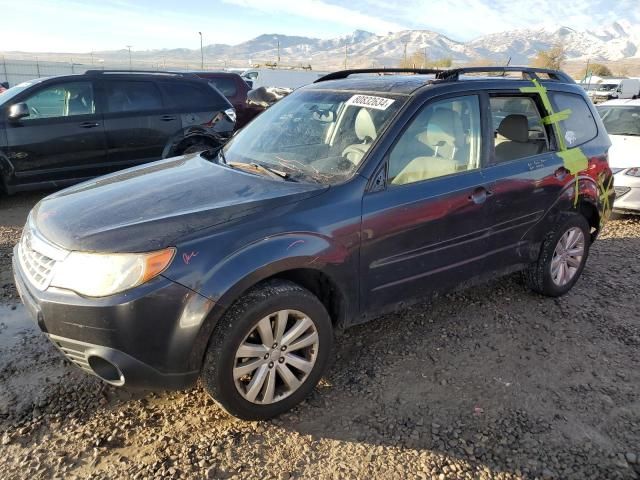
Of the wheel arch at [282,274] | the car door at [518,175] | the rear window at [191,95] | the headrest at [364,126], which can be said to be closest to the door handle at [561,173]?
the car door at [518,175]

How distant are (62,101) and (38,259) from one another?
480cm

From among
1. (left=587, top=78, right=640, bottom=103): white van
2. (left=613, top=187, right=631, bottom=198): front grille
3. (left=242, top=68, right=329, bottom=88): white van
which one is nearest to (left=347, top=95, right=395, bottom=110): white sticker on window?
(left=613, top=187, right=631, bottom=198): front grille

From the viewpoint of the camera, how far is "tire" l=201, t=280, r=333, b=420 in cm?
242

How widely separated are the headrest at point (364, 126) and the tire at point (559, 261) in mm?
1804

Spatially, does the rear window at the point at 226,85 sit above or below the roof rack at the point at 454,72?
below

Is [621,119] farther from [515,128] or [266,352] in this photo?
[266,352]

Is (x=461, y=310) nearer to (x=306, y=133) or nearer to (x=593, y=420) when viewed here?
(x=593, y=420)

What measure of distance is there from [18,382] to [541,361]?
321 cm

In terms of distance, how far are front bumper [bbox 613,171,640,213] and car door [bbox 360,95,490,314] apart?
4027 millimetres

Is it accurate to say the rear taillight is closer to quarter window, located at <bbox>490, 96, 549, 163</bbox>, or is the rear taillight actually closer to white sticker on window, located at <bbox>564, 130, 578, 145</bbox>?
quarter window, located at <bbox>490, 96, 549, 163</bbox>

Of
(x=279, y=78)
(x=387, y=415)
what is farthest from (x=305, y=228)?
(x=279, y=78)

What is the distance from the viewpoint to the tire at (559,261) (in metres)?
4.00

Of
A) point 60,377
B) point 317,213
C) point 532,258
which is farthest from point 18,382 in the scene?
point 532,258

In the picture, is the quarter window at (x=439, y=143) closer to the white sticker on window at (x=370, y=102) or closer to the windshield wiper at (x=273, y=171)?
the white sticker on window at (x=370, y=102)
